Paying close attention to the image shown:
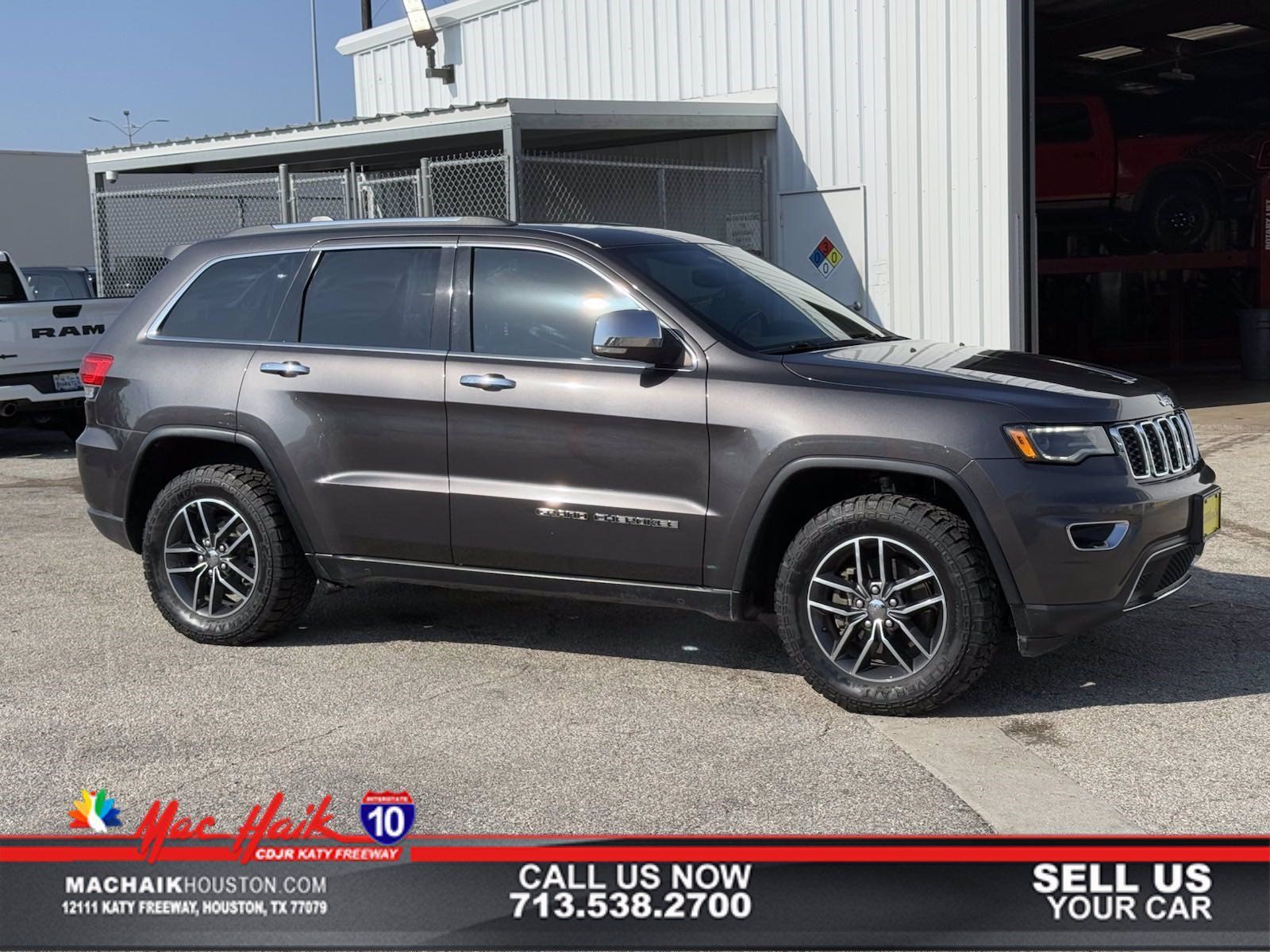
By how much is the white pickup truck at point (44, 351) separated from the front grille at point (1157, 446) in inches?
388

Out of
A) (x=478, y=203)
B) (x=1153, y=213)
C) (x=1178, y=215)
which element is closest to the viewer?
(x=478, y=203)

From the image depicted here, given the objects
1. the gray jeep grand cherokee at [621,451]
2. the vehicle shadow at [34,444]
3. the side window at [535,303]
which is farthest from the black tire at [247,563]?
the vehicle shadow at [34,444]

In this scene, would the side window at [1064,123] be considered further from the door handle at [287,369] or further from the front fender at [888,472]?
the front fender at [888,472]

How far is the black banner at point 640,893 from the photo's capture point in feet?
10.8

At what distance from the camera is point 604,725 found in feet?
16.0

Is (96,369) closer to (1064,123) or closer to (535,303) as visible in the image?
(535,303)

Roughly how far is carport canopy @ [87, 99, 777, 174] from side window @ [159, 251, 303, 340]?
6578 millimetres

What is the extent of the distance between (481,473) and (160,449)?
1653mm

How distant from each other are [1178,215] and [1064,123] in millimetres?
2175

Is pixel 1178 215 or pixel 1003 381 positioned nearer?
pixel 1003 381

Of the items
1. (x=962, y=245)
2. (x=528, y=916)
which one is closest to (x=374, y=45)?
(x=962, y=245)

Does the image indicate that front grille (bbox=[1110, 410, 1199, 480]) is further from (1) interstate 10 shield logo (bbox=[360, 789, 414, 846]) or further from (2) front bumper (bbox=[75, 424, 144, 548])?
(2) front bumper (bbox=[75, 424, 144, 548])

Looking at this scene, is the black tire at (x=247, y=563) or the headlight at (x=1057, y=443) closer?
the headlight at (x=1057, y=443)

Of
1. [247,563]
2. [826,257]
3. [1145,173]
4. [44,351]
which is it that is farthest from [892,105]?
[247,563]
